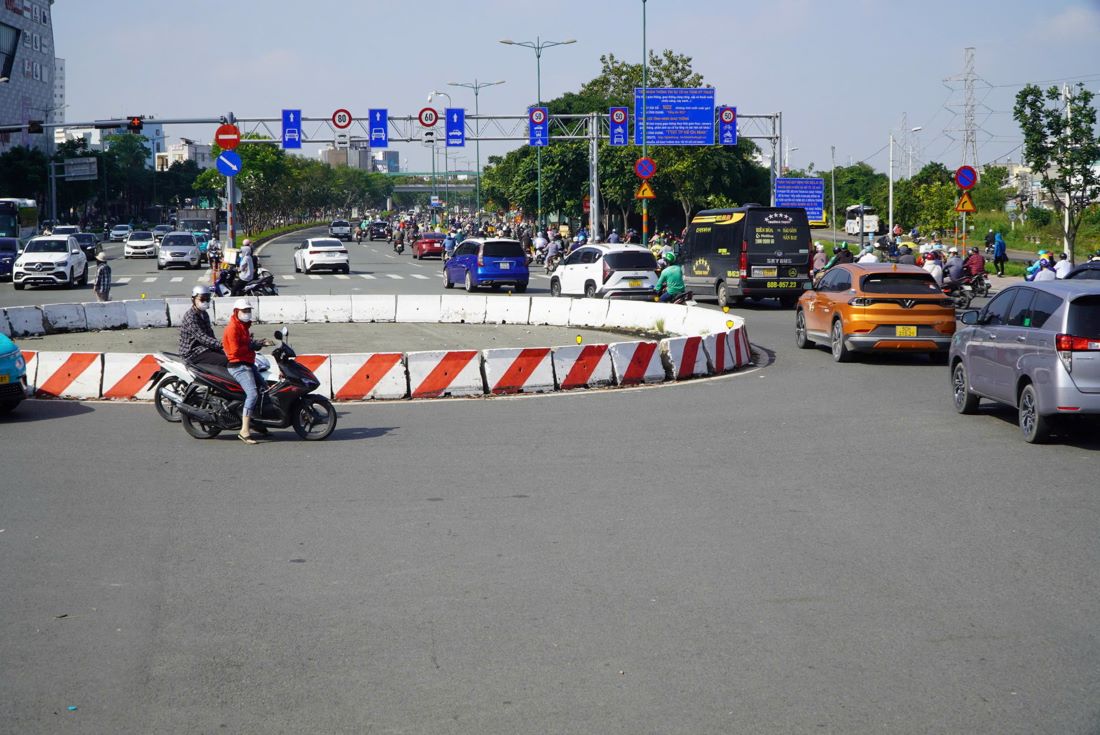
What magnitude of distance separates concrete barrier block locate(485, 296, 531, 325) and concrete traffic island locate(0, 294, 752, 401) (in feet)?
0.07

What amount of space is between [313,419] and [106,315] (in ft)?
50.5

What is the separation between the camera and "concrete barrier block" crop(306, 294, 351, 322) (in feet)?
93.6

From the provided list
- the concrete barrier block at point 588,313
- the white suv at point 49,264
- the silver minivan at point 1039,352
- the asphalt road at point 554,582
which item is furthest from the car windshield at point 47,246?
the silver minivan at point 1039,352

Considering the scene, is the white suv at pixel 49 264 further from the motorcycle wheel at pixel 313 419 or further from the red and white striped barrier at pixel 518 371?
the motorcycle wheel at pixel 313 419

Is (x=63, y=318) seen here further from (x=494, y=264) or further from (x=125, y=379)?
(x=494, y=264)

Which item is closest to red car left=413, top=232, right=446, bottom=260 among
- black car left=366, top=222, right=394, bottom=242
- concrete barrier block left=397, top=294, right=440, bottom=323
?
black car left=366, top=222, right=394, bottom=242

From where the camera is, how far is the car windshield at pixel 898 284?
19.0m

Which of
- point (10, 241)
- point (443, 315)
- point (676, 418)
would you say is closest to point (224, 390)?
point (676, 418)

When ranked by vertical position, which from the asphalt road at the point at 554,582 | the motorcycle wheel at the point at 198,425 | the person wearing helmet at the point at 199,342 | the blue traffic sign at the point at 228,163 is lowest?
the asphalt road at the point at 554,582

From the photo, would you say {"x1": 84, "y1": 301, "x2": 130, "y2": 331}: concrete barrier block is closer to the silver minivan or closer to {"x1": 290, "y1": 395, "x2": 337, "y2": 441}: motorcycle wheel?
{"x1": 290, "y1": 395, "x2": 337, "y2": 441}: motorcycle wheel

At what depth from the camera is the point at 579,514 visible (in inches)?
358

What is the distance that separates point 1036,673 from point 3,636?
16.8 ft

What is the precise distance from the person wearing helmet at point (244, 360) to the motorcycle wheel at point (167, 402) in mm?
1311

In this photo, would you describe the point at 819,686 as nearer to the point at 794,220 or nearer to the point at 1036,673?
the point at 1036,673
